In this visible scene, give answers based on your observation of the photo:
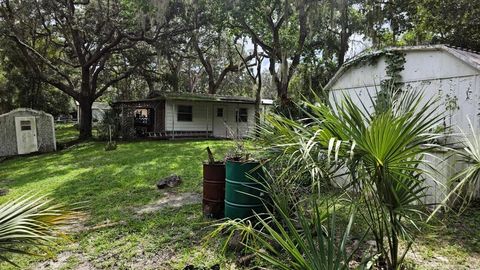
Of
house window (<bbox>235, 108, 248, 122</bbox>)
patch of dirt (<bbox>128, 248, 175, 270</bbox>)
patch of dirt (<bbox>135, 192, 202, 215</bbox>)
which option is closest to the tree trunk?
house window (<bbox>235, 108, 248, 122</bbox>)

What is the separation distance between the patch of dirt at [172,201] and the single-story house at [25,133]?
417 inches

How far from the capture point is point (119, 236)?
15.9 feet

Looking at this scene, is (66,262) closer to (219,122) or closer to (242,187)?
(242,187)

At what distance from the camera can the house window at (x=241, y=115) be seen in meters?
20.6

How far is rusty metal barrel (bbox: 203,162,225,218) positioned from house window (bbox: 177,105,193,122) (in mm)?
13375

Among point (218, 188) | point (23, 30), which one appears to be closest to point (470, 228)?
point (218, 188)

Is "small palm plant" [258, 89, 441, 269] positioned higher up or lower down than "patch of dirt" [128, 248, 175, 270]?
higher up

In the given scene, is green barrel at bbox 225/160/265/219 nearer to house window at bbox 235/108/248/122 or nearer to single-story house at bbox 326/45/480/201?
single-story house at bbox 326/45/480/201

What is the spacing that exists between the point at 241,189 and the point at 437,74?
454cm

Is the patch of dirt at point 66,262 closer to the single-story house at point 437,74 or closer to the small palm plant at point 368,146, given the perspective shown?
the small palm plant at point 368,146

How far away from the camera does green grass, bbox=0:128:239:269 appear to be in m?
4.18

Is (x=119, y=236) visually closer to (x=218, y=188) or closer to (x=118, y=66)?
(x=218, y=188)

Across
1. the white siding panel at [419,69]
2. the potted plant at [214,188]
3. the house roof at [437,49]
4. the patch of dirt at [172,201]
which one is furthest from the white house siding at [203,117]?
the potted plant at [214,188]

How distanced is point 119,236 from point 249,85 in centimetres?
3141
